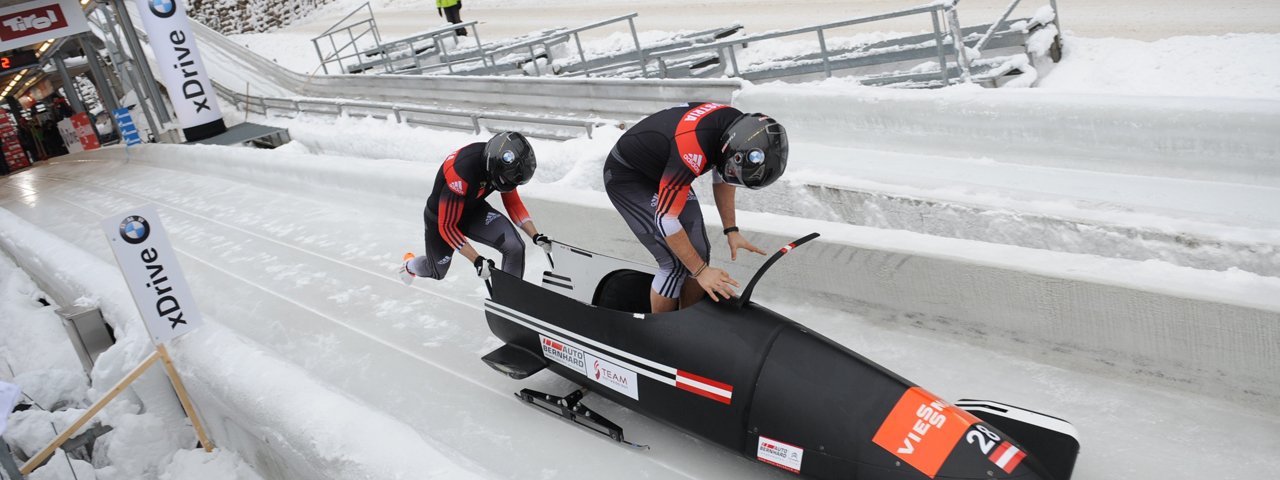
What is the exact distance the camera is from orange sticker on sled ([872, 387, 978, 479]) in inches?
86.0

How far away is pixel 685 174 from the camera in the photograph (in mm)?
2787

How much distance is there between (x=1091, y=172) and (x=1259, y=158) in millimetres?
712

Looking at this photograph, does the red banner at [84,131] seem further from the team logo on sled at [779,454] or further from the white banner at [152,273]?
the team logo on sled at [779,454]

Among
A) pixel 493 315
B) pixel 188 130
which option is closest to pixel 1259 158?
pixel 493 315

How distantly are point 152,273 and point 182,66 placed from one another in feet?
24.5

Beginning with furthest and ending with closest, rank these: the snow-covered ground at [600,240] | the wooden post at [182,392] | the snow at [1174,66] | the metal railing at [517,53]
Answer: the metal railing at [517,53] < the snow at [1174,66] < the wooden post at [182,392] < the snow-covered ground at [600,240]

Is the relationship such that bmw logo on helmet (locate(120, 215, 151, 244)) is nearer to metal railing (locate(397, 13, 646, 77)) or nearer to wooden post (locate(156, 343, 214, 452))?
wooden post (locate(156, 343, 214, 452))

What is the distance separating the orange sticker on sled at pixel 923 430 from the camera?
2.18m

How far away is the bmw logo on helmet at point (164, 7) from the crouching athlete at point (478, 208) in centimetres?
798

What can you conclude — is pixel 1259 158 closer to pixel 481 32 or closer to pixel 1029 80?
pixel 1029 80

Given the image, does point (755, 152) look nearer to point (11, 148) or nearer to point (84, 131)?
point (11, 148)

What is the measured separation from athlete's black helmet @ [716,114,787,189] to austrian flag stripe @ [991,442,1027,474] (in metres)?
0.96

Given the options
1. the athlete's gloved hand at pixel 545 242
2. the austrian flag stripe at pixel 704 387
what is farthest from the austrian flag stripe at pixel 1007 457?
the athlete's gloved hand at pixel 545 242

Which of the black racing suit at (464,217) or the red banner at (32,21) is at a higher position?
the red banner at (32,21)
